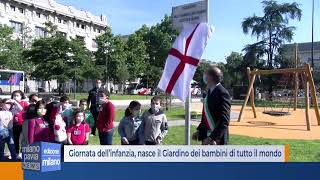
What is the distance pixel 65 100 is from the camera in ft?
38.9

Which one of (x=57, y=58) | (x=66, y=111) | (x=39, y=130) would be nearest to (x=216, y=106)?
(x=39, y=130)

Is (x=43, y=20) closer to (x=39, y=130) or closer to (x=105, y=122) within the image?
(x=105, y=122)

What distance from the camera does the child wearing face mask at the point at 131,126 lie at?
A: 840 cm

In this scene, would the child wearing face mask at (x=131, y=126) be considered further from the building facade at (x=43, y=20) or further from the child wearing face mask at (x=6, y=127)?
the building facade at (x=43, y=20)

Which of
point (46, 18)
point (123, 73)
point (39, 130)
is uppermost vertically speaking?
point (46, 18)

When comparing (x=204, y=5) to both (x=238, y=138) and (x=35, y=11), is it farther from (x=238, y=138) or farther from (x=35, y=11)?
(x=35, y=11)

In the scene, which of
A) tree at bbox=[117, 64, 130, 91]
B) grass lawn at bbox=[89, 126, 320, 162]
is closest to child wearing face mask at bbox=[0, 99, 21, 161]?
grass lawn at bbox=[89, 126, 320, 162]

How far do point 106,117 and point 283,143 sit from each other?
5686 millimetres

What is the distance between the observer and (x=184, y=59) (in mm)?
5949

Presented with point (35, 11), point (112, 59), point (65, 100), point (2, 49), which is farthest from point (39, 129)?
point (35, 11)

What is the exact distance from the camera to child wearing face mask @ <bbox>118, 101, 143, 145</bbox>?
8398mm

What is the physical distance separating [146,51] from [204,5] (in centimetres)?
8229

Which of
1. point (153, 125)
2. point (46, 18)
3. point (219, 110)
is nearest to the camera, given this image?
point (219, 110)
